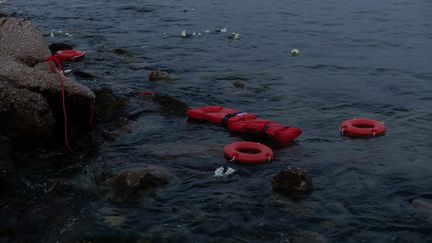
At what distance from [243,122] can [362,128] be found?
2573mm

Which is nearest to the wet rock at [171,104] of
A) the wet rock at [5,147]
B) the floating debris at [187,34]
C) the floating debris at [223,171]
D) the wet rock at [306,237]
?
the floating debris at [223,171]

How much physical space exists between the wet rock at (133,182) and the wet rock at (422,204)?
4055 mm

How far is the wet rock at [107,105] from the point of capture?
1247 centimetres

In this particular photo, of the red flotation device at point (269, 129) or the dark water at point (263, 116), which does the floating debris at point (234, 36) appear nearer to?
the dark water at point (263, 116)

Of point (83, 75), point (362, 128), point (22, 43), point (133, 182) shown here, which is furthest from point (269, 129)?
point (83, 75)

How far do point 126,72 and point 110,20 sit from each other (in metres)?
9.14

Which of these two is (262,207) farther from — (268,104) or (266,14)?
(266,14)

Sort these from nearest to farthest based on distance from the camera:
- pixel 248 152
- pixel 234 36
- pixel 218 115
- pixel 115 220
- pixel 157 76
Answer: pixel 115 220, pixel 248 152, pixel 218 115, pixel 157 76, pixel 234 36

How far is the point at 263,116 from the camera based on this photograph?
13375 millimetres

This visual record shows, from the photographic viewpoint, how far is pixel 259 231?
26.6 ft

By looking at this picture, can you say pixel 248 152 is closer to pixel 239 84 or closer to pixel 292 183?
pixel 292 183

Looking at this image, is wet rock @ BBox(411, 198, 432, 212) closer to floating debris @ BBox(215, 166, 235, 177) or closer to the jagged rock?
floating debris @ BBox(215, 166, 235, 177)

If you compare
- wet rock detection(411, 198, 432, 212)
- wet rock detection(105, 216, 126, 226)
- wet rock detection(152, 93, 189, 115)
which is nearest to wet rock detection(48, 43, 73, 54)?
wet rock detection(152, 93, 189, 115)

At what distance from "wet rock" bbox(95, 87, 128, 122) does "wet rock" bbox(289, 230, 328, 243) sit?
593 cm
